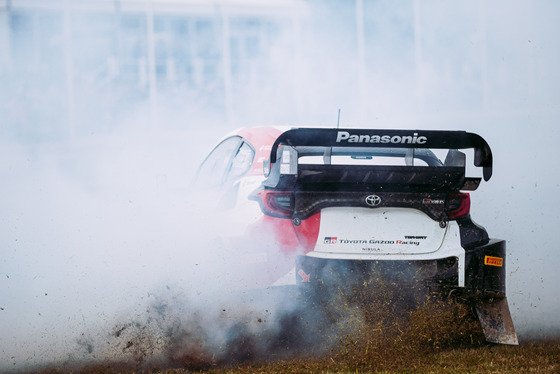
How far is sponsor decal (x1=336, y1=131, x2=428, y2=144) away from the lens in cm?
379

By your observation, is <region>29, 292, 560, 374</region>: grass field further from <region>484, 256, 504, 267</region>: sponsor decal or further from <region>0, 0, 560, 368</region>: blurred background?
<region>0, 0, 560, 368</region>: blurred background

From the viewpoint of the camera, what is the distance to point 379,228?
4.05 m

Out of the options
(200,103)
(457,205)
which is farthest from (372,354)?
(200,103)

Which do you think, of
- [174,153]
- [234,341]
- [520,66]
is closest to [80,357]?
[234,341]

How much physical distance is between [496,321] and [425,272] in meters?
0.53

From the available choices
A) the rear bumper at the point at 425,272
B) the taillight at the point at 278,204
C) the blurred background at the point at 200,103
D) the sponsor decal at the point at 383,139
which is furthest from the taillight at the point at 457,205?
the blurred background at the point at 200,103

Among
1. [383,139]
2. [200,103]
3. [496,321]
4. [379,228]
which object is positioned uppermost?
[200,103]

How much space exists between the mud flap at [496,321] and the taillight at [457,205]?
0.55m

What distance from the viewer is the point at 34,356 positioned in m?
4.20

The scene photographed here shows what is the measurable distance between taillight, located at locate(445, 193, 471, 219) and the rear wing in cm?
29

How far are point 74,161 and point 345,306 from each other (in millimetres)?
3014

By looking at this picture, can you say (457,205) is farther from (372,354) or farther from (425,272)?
(372,354)

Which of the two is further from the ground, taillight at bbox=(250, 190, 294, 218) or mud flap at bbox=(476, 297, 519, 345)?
taillight at bbox=(250, 190, 294, 218)

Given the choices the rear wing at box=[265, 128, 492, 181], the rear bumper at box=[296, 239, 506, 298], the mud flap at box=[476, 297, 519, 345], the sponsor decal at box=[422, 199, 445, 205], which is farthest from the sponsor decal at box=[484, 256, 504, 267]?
the rear wing at box=[265, 128, 492, 181]
